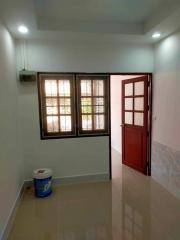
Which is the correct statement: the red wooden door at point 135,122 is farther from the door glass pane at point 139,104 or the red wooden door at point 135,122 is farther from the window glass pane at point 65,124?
the window glass pane at point 65,124

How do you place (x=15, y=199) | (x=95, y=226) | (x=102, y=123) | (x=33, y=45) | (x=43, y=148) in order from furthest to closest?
1. (x=102, y=123)
2. (x=43, y=148)
3. (x=33, y=45)
4. (x=15, y=199)
5. (x=95, y=226)

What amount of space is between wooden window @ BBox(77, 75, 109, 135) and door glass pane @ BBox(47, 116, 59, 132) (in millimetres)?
437

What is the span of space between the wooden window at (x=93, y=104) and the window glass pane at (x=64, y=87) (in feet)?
0.68

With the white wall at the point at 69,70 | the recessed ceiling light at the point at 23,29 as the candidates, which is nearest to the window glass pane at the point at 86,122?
the white wall at the point at 69,70

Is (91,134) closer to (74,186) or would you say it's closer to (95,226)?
(74,186)

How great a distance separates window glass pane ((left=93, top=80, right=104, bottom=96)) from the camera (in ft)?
11.3

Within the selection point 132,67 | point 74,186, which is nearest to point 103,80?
point 132,67

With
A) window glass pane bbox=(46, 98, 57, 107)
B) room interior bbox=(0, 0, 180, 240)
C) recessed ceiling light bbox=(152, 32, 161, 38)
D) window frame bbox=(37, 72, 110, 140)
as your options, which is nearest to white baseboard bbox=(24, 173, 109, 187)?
room interior bbox=(0, 0, 180, 240)

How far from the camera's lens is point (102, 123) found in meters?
3.55

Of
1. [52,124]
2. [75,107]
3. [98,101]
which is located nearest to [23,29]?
[75,107]

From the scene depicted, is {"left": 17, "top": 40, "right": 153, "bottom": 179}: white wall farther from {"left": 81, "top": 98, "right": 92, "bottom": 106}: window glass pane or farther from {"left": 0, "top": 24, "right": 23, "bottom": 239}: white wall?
{"left": 81, "top": 98, "right": 92, "bottom": 106}: window glass pane

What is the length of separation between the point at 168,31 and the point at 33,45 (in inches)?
88.6

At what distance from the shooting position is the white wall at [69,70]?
3.17 metres

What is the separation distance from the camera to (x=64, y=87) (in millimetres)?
3334
